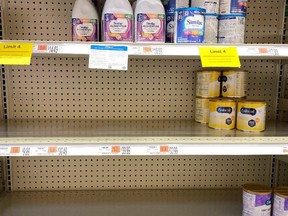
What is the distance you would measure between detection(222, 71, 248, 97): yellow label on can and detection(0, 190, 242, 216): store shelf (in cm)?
61

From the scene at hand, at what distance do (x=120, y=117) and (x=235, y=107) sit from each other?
641mm

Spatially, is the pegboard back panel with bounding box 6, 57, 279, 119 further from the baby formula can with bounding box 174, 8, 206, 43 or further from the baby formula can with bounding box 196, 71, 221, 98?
the baby formula can with bounding box 174, 8, 206, 43

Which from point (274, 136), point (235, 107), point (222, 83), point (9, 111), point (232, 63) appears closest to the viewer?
point (232, 63)

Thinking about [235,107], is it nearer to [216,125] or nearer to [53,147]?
[216,125]

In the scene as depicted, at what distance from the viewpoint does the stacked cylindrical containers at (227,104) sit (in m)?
1.35

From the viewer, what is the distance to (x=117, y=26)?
121 centimetres

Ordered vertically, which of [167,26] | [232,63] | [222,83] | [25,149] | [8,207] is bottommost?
[8,207]

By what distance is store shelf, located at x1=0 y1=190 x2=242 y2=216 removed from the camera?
152 centimetres

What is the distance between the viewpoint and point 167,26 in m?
1.31

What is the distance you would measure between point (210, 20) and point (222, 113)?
1.39 feet

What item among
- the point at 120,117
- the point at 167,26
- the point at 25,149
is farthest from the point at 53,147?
the point at 167,26

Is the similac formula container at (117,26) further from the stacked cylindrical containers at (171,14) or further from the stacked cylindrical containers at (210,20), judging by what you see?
the stacked cylindrical containers at (210,20)

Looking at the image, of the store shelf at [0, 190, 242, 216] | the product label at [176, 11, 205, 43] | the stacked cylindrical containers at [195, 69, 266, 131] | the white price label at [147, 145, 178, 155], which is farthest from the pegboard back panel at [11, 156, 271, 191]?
the product label at [176, 11, 205, 43]

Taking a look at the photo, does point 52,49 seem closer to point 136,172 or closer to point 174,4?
point 174,4
